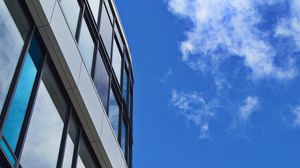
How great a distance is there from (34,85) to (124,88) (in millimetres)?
9392

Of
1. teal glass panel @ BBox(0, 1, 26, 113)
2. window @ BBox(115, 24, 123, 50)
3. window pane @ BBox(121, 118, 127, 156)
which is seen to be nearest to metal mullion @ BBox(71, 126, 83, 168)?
teal glass panel @ BBox(0, 1, 26, 113)

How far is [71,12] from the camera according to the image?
46.9 feet

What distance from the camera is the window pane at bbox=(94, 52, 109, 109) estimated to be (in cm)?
1555

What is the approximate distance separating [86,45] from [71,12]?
1.32 m

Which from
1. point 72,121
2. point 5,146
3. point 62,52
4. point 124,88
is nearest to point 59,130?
point 72,121

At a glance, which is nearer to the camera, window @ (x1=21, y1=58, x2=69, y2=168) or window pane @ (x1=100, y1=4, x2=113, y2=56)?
window @ (x1=21, y1=58, x2=69, y2=168)

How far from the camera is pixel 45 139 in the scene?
10.7 meters

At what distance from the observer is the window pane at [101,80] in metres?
15.6

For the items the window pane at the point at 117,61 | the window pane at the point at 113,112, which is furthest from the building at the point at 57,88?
the window pane at the point at 117,61

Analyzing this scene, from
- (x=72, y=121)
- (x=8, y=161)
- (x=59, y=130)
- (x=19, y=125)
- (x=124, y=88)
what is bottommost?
(x=8, y=161)

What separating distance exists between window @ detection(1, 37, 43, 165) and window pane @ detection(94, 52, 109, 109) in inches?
161

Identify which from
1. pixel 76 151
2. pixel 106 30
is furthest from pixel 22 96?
pixel 106 30

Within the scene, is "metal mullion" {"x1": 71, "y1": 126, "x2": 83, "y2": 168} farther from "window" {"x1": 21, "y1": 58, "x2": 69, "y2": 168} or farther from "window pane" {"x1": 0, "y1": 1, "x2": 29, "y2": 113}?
"window pane" {"x1": 0, "y1": 1, "x2": 29, "y2": 113}

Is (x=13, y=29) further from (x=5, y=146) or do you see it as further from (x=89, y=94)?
(x=89, y=94)
